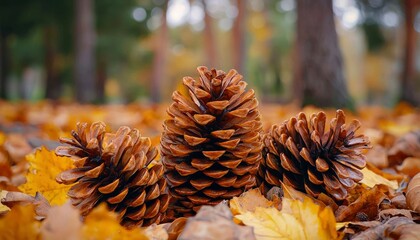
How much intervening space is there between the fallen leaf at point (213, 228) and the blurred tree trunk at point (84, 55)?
909 centimetres

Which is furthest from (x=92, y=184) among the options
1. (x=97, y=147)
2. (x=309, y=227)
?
(x=309, y=227)

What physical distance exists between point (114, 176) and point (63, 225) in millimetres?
327

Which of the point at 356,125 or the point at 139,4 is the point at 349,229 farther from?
the point at 139,4

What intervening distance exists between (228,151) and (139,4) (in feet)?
57.1

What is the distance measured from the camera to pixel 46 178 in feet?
3.70

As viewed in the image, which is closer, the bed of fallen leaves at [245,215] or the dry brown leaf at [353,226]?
the bed of fallen leaves at [245,215]

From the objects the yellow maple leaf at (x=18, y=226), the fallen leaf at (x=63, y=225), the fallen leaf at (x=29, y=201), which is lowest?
the fallen leaf at (x=29, y=201)

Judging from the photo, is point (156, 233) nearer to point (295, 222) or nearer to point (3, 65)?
point (295, 222)

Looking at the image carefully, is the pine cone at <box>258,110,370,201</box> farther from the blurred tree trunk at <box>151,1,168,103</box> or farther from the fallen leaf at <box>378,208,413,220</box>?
the blurred tree trunk at <box>151,1,168,103</box>

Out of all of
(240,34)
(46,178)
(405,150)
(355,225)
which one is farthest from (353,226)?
(240,34)

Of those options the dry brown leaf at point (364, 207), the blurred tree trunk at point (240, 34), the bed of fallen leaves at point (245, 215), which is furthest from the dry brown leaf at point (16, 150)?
the blurred tree trunk at point (240, 34)

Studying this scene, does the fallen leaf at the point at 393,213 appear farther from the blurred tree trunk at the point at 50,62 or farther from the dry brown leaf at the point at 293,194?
the blurred tree trunk at the point at 50,62

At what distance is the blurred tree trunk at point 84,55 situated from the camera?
9492 mm

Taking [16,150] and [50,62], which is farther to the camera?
[50,62]
